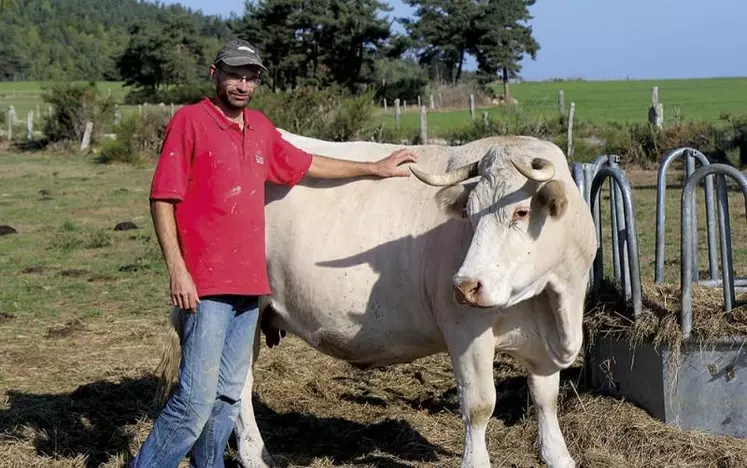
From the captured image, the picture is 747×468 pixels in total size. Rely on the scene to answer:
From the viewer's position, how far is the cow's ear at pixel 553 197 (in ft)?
13.0

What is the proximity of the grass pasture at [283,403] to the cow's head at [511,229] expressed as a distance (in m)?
1.46

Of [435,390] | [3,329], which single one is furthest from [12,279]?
[435,390]

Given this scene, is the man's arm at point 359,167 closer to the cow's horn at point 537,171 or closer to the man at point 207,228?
the man at point 207,228

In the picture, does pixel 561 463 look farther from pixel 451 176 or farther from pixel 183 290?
pixel 183 290

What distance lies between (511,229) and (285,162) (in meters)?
1.31

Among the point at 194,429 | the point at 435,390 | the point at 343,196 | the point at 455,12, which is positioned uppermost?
the point at 455,12

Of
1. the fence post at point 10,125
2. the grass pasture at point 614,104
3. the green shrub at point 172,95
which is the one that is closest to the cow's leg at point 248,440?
the grass pasture at point 614,104

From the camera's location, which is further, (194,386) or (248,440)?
(248,440)

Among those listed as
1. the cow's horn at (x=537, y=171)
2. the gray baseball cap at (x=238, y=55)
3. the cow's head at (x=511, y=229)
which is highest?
the gray baseball cap at (x=238, y=55)

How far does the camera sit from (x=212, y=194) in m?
4.00

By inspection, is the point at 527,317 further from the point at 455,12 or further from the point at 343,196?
the point at 455,12

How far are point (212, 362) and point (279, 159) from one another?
45.2 inches

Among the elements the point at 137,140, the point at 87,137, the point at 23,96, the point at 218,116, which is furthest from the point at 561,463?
the point at 23,96

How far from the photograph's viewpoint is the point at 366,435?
5.70m
